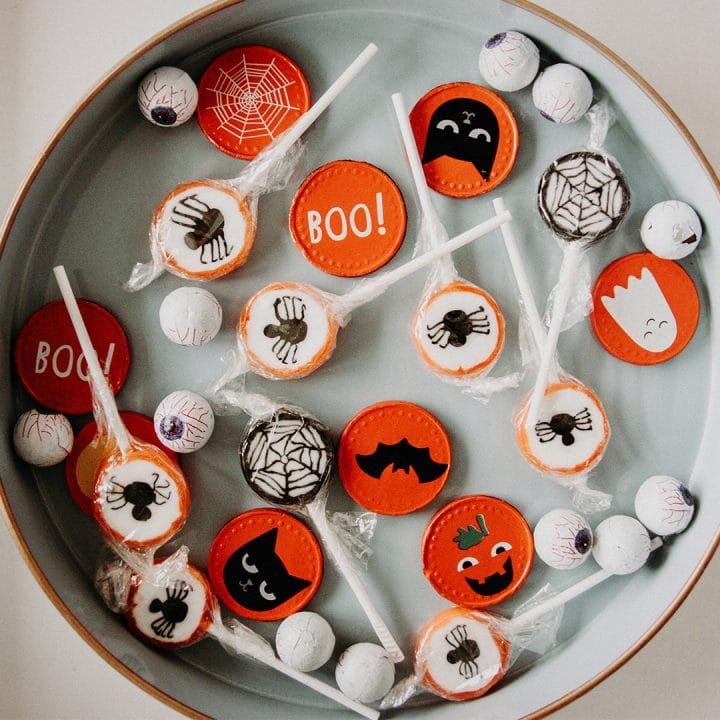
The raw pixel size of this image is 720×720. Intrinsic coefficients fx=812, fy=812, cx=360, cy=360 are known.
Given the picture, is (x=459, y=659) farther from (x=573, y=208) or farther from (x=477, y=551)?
(x=573, y=208)

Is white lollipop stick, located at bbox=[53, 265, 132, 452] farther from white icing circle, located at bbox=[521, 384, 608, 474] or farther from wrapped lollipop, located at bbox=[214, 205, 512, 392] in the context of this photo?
white icing circle, located at bbox=[521, 384, 608, 474]

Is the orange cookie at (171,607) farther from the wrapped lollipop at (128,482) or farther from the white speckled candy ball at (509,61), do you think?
the white speckled candy ball at (509,61)

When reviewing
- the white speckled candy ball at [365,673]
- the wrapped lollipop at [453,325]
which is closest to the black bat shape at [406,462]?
the wrapped lollipop at [453,325]

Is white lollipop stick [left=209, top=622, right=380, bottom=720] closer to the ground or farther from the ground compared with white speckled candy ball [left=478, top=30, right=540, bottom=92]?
closer to the ground

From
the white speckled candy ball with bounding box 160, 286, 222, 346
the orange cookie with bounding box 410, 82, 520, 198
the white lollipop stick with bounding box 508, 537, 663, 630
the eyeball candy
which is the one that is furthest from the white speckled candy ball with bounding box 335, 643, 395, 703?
the eyeball candy

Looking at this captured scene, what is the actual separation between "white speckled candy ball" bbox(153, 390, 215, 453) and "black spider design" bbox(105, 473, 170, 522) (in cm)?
5

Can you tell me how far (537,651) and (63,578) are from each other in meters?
0.56

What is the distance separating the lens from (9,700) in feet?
3.45

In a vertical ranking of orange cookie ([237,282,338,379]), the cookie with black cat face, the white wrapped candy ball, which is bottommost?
the white wrapped candy ball

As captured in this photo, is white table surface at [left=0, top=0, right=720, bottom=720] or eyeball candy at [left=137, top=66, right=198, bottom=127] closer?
eyeball candy at [left=137, top=66, right=198, bottom=127]

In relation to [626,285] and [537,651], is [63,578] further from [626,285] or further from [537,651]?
[626,285]

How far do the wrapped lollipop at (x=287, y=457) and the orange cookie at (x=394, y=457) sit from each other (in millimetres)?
32

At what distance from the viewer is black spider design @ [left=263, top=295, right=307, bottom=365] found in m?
0.93

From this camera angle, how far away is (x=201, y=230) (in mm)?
926
